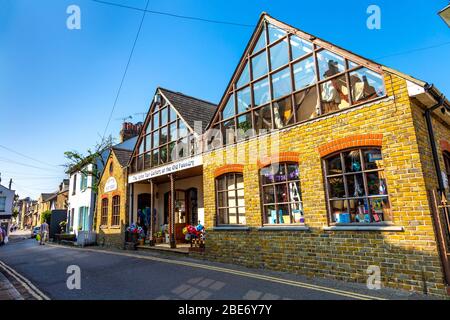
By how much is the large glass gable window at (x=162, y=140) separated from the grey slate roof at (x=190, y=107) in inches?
11.8

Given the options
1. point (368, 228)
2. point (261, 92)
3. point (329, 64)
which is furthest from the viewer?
point (261, 92)

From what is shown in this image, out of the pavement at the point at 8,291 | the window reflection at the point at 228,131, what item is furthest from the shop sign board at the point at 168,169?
the pavement at the point at 8,291

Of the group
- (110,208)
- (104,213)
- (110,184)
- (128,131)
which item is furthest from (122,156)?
(128,131)

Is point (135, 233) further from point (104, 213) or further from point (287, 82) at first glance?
point (287, 82)

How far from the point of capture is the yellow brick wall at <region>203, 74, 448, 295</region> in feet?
18.1

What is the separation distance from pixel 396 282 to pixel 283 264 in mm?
2764

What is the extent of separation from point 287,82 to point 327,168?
309 cm

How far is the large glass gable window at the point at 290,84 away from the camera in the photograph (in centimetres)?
701

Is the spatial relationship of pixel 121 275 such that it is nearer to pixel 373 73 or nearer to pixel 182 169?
pixel 182 169

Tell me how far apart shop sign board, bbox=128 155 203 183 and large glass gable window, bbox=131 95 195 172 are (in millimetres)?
338

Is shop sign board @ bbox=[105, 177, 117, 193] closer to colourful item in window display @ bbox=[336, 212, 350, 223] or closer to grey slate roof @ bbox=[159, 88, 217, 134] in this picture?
grey slate roof @ bbox=[159, 88, 217, 134]

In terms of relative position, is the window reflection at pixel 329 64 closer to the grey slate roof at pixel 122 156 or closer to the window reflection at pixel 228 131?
the window reflection at pixel 228 131

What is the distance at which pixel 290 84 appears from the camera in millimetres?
8375
